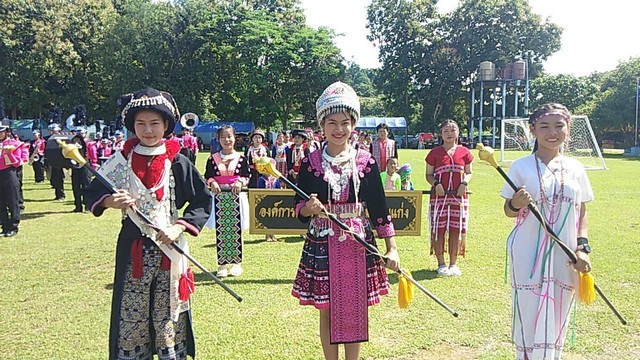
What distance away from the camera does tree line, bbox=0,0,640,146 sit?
36.0 meters

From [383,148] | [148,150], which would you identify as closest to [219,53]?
[383,148]

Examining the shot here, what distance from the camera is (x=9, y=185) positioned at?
854cm

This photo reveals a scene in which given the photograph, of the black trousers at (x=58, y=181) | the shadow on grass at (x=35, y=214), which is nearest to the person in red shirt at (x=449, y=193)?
the shadow on grass at (x=35, y=214)

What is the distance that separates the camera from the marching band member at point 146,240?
2936mm

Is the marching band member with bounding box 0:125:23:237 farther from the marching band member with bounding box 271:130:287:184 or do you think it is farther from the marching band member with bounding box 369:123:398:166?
the marching band member with bounding box 369:123:398:166

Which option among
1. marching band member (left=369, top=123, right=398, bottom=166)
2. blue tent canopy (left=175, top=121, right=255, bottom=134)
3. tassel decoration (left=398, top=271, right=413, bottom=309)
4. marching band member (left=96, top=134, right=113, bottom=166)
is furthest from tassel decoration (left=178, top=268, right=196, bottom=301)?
blue tent canopy (left=175, top=121, right=255, bottom=134)

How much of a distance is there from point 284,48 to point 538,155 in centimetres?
3583

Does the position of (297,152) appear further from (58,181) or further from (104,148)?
(104,148)

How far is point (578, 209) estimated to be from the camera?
3221mm

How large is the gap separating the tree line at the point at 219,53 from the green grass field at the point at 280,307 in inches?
1230

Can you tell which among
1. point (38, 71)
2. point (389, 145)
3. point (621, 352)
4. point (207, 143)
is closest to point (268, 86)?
point (207, 143)

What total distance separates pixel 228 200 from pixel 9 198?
4.75 meters

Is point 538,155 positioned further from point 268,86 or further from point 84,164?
point 268,86

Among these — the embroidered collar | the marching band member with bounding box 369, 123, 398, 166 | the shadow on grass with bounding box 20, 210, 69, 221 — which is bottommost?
the shadow on grass with bounding box 20, 210, 69, 221
